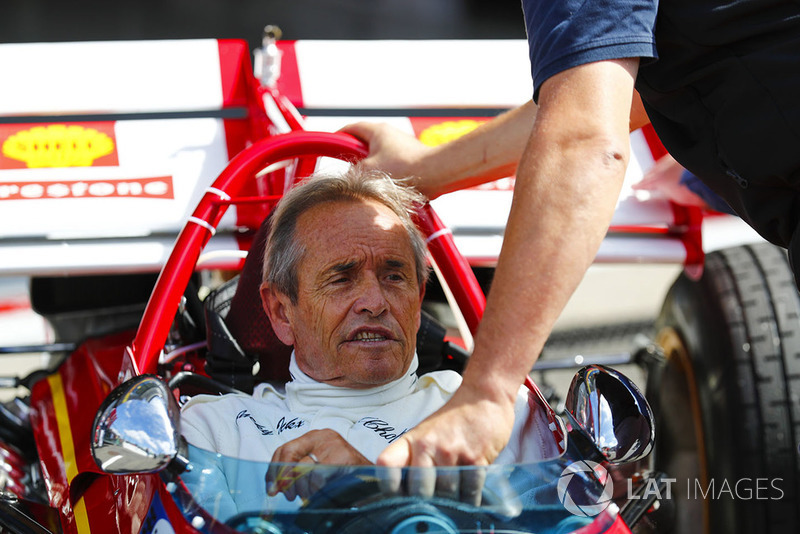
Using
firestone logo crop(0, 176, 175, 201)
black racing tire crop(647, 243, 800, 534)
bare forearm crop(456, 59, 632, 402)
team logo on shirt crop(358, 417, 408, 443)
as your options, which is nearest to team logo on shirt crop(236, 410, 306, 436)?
team logo on shirt crop(358, 417, 408, 443)

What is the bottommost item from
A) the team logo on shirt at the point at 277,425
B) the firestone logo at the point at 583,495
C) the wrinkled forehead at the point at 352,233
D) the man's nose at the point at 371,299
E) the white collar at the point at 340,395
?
the firestone logo at the point at 583,495

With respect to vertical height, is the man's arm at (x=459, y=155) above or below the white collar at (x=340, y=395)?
above

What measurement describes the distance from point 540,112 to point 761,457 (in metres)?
1.92

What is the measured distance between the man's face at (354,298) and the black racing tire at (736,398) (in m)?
1.37

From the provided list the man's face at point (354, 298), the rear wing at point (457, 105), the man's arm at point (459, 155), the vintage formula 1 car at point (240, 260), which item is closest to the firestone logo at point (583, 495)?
the vintage formula 1 car at point (240, 260)

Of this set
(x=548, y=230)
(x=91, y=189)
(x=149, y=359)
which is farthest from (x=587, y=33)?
(x=91, y=189)

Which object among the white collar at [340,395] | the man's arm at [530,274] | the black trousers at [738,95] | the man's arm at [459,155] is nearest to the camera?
the man's arm at [530,274]

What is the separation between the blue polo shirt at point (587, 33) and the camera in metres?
1.19

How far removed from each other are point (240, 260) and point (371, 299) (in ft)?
3.39

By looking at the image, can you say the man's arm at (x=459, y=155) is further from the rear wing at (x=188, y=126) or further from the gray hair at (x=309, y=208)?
the rear wing at (x=188, y=126)

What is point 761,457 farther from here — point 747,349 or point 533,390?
point 533,390

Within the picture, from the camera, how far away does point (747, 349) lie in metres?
2.76

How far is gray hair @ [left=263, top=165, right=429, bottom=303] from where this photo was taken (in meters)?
1.86

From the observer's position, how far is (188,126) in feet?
10.1
